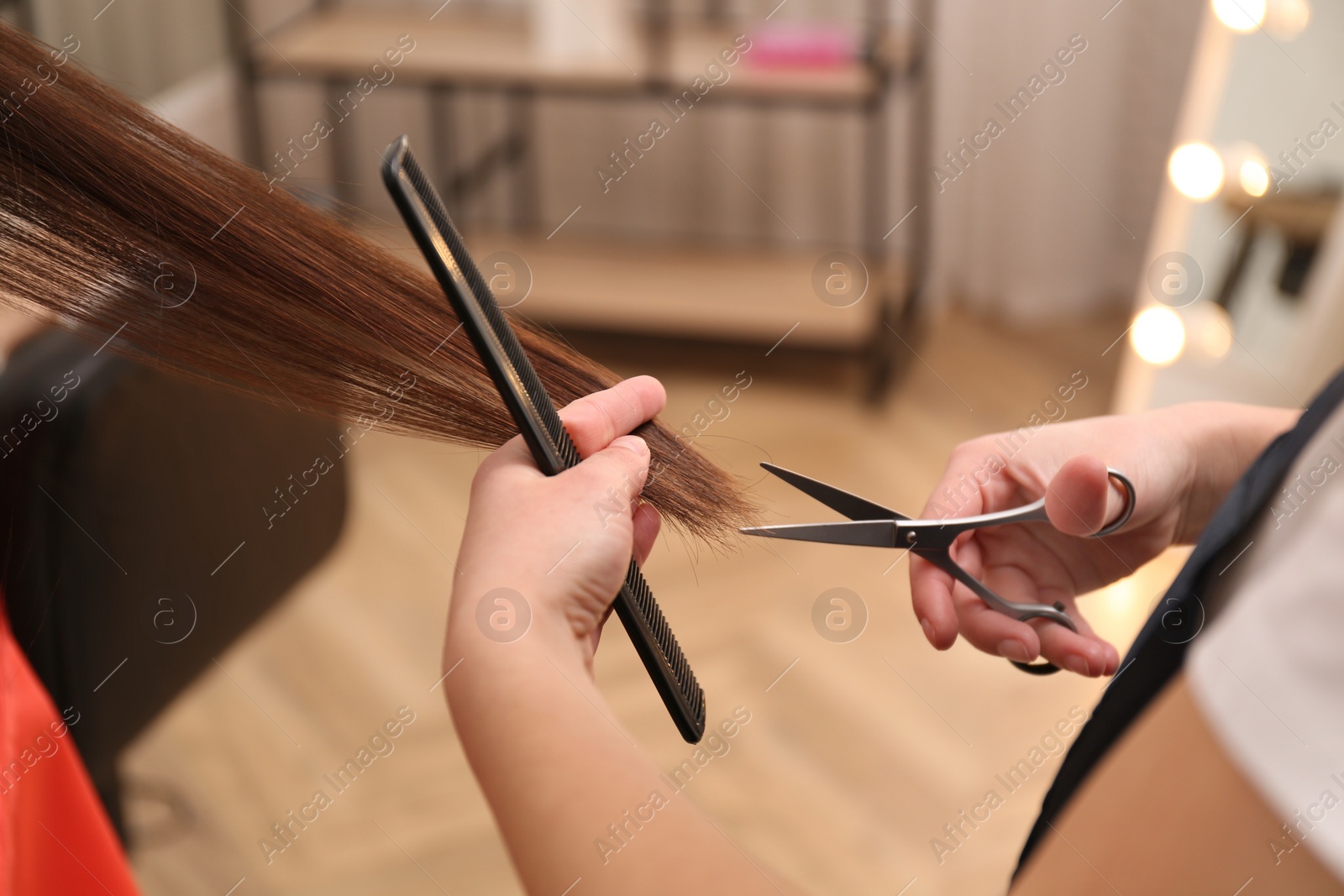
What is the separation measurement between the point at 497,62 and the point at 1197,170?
130 cm

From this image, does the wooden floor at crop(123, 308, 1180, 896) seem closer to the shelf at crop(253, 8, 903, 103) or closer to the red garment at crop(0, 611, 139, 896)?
the red garment at crop(0, 611, 139, 896)

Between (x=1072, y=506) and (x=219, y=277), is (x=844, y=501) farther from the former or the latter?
(x=219, y=277)

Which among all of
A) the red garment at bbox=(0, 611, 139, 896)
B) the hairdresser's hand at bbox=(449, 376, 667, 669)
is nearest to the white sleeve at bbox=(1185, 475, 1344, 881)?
the hairdresser's hand at bbox=(449, 376, 667, 669)

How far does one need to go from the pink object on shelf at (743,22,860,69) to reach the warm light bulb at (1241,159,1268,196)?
0.73 meters

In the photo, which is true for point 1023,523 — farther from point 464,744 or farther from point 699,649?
point 699,649

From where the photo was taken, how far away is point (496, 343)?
50cm

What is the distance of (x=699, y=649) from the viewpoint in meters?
1.66

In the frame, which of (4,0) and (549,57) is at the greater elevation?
(4,0)

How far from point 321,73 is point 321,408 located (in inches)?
68.8

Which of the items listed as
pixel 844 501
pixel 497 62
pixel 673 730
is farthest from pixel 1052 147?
pixel 844 501

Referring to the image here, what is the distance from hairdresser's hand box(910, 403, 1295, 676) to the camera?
652 mm

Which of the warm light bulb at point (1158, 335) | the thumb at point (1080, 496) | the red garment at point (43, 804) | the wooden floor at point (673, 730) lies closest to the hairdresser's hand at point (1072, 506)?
the thumb at point (1080, 496)

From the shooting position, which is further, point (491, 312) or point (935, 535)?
point (935, 535)

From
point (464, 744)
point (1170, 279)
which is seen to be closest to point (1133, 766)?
point (464, 744)
